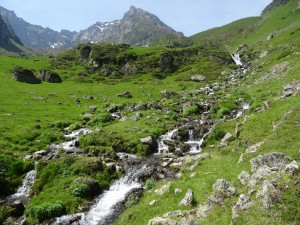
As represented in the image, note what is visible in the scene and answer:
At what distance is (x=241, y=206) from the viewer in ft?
61.5

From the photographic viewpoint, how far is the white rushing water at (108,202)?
2786 centimetres

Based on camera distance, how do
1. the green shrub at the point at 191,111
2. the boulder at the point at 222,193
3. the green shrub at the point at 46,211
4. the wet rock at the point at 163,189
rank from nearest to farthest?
the boulder at the point at 222,193
the wet rock at the point at 163,189
the green shrub at the point at 46,211
the green shrub at the point at 191,111

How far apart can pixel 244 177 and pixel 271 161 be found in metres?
2.50

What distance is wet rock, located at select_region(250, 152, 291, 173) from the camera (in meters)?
23.5

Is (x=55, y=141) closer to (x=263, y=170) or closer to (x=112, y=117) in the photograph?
(x=112, y=117)

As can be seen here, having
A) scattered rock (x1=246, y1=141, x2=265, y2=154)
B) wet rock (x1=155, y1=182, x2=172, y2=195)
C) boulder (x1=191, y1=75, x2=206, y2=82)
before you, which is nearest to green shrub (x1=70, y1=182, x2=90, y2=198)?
wet rock (x1=155, y1=182, x2=172, y2=195)

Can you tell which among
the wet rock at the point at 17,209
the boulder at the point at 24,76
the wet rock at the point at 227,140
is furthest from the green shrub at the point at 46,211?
the boulder at the point at 24,76

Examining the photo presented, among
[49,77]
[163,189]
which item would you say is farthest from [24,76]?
[163,189]

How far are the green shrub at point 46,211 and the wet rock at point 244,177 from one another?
625 inches

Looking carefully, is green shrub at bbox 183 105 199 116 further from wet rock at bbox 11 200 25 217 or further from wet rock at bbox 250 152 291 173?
wet rock at bbox 11 200 25 217

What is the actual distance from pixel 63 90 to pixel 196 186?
78.3 m

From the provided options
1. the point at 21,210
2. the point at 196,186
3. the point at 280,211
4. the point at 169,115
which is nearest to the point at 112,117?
the point at 169,115

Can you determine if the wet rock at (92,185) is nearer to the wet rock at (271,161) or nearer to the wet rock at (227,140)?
the wet rock at (227,140)

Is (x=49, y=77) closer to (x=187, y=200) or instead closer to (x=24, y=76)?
(x=24, y=76)
